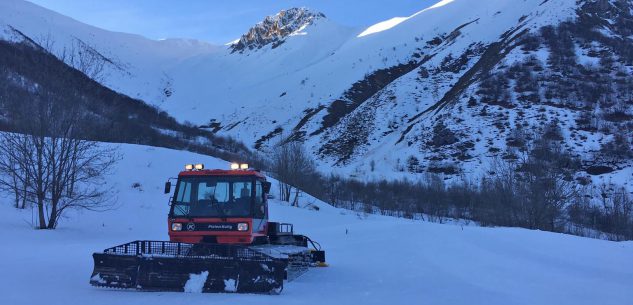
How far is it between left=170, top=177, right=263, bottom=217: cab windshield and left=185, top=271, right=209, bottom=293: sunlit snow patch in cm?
215

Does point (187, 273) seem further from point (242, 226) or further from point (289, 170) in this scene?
point (289, 170)

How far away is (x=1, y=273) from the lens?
33.6 ft

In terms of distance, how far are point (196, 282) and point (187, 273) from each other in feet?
0.75

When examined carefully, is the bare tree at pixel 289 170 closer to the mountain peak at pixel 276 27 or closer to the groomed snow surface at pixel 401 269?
the groomed snow surface at pixel 401 269

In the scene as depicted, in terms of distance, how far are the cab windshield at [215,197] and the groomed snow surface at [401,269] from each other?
82.2 inches

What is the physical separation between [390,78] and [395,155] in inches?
1083

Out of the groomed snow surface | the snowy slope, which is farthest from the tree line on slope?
the groomed snow surface

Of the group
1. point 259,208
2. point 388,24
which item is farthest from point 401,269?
point 388,24

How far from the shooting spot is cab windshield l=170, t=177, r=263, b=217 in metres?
11.2

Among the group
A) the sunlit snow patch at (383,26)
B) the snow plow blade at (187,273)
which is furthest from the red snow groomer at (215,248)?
the sunlit snow patch at (383,26)

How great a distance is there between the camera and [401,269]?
13.0 m

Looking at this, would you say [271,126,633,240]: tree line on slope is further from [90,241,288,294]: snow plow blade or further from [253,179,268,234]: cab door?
[90,241,288,294]: snow plow blade

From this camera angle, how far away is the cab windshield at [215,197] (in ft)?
36.8

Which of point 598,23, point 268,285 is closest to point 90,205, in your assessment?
point 268,285
